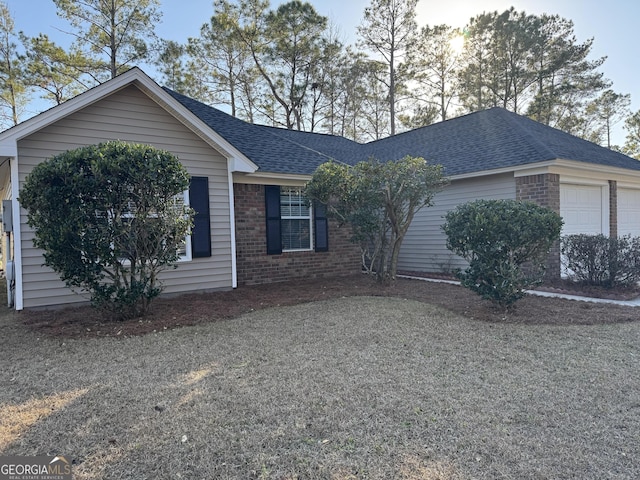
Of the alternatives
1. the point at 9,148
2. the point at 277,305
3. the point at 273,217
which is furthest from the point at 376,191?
the point at 9,148

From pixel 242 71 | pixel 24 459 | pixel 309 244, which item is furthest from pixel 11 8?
pixel 24 459

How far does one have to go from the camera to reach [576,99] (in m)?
20.9

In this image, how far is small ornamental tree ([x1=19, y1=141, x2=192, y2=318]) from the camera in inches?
190

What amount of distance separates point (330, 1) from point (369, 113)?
6.38m

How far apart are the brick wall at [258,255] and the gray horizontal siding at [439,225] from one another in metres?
3.02

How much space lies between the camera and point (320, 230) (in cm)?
923

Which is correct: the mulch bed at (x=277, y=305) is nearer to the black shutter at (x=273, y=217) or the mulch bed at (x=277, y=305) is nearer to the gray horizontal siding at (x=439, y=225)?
the black shutter at (x=273, y=217)

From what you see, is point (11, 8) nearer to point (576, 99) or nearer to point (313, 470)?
point (313, 470)

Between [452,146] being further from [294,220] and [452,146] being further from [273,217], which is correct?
[273,217]

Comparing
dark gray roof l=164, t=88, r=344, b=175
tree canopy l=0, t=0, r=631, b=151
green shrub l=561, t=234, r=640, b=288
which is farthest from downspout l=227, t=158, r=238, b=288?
tree canopy l=0, t=0, r=631, b=151

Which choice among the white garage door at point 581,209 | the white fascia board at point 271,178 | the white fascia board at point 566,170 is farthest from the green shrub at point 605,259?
the white fascia board at point 271,178

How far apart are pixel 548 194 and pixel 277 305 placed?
6.22 meters

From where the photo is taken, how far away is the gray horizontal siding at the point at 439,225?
9172 millimetres

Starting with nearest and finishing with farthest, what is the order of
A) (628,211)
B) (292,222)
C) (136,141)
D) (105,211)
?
1. (105,211)
2. (136,141)
3. (292,222)
4. (628,211)
